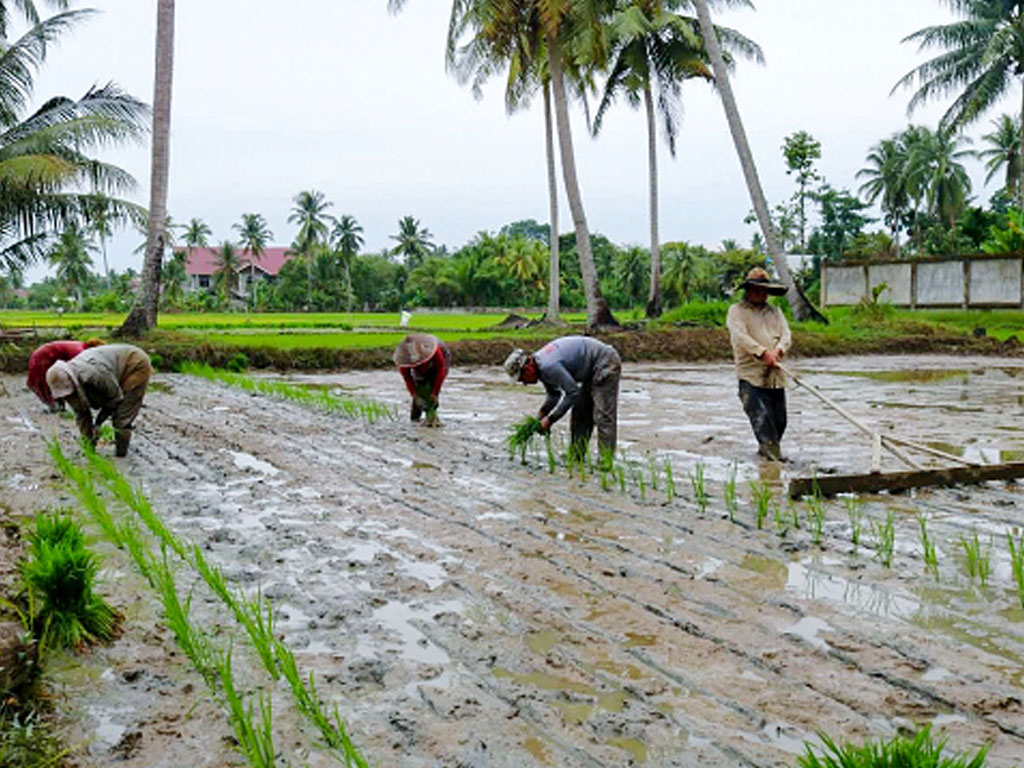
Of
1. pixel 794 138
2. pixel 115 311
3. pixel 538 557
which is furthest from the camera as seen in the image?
pixel 115 311

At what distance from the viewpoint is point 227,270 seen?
57.1 m

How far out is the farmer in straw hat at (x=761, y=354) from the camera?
6.91 meters

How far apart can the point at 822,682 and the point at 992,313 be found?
72.0 feet

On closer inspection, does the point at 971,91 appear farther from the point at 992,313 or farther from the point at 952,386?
the point at 952,386

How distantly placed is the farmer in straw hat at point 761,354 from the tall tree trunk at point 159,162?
1224 cm

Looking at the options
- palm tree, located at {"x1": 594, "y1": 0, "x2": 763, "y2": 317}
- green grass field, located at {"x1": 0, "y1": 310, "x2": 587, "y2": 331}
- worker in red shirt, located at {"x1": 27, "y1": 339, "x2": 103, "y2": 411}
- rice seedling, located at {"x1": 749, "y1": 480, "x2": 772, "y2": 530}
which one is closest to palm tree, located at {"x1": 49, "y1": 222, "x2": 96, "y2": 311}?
green grass field, located at {"x1": 0, "y1": 310, "x2": 587, "y2": 331}

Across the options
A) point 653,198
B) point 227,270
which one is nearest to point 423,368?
point 653,198

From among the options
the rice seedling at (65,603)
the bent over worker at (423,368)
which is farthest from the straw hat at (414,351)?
the rice seedling at (65,603)

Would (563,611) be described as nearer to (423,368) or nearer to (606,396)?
(606,396)

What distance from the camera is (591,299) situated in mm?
19469

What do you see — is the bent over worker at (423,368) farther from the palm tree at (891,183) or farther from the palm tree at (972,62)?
the palm tree at (891,183)

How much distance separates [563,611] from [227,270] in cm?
5659

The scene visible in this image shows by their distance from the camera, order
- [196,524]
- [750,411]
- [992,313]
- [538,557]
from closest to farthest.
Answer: [538,557], [196,524], [750,411], [992,313]

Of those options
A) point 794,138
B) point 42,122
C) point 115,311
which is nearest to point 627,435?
point 42,122
